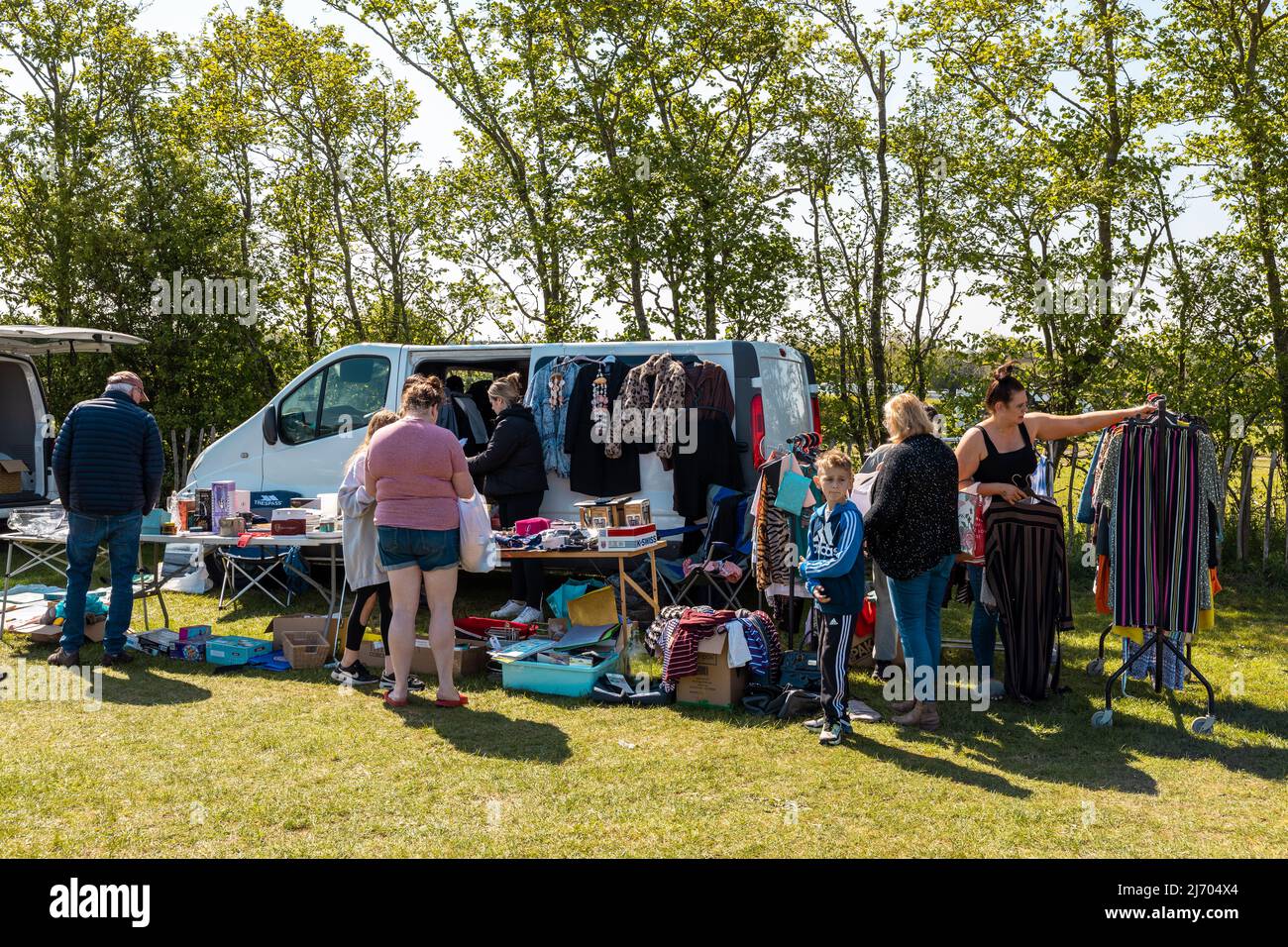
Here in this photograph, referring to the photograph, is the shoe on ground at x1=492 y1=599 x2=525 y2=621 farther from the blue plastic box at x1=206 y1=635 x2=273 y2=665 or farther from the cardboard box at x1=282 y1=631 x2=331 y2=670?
the blue plastic box at x1=206 y1=635 x2=273 y2=665

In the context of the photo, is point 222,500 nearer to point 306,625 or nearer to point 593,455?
point 306,625

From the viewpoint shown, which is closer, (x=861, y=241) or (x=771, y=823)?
(x=771, y=823)

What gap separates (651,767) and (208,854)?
1.84m

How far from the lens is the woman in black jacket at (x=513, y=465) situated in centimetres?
746

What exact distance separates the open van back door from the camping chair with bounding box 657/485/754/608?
19.4ft

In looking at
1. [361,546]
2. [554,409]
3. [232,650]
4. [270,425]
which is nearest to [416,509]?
[361,546]

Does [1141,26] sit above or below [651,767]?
above

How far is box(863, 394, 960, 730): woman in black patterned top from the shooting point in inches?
198

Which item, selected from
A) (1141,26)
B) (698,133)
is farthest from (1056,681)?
(698,133)

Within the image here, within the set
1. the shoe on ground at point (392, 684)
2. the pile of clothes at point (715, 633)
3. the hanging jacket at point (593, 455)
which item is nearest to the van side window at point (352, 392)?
the hanging jacket at point (593, 455)

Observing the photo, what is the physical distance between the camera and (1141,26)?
33.1ft

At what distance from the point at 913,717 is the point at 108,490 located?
194 inches
